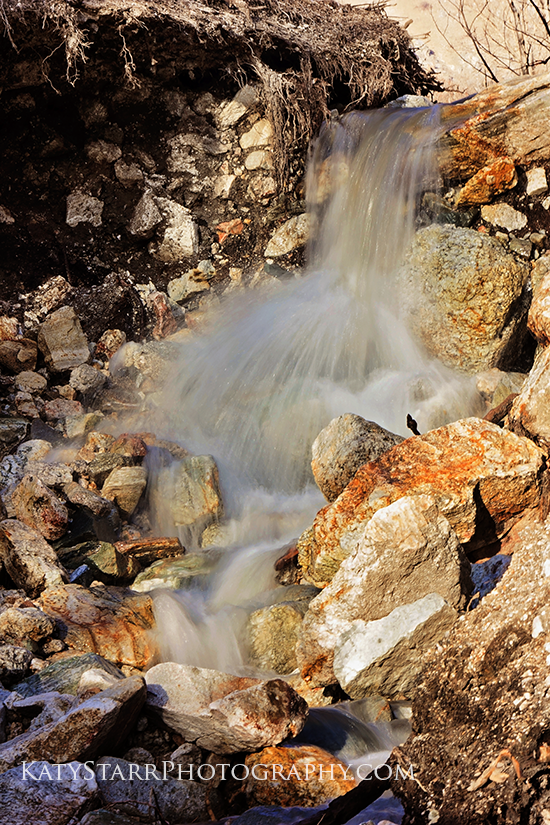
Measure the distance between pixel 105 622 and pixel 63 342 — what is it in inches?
129

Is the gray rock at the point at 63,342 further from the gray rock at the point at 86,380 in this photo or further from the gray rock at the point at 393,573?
the gray rock at the point at 393,573

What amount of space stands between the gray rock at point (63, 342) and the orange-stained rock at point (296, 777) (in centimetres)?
423

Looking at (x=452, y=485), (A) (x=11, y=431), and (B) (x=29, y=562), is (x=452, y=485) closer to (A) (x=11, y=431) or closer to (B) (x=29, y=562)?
(B) (x=29, y=562)

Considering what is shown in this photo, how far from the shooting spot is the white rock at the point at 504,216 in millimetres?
5383

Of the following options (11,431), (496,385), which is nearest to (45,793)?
(11,431)

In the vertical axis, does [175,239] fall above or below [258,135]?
below

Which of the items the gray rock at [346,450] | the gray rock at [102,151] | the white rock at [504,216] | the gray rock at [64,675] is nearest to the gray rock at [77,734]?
the gray rock at [64,675]

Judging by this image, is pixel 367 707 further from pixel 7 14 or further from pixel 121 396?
pixel 7 14

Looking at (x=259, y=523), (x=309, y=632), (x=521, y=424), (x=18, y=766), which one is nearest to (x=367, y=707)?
(x=309, y=632)

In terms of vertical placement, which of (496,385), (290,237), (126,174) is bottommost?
(496,385)

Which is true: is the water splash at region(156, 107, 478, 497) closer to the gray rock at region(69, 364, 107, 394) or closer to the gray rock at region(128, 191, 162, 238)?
the gray rock at region(69, 364, 107, 394)

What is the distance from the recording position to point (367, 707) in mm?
2215

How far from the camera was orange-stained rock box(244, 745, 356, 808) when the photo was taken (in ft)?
5.82

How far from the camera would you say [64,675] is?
87.6 inches
